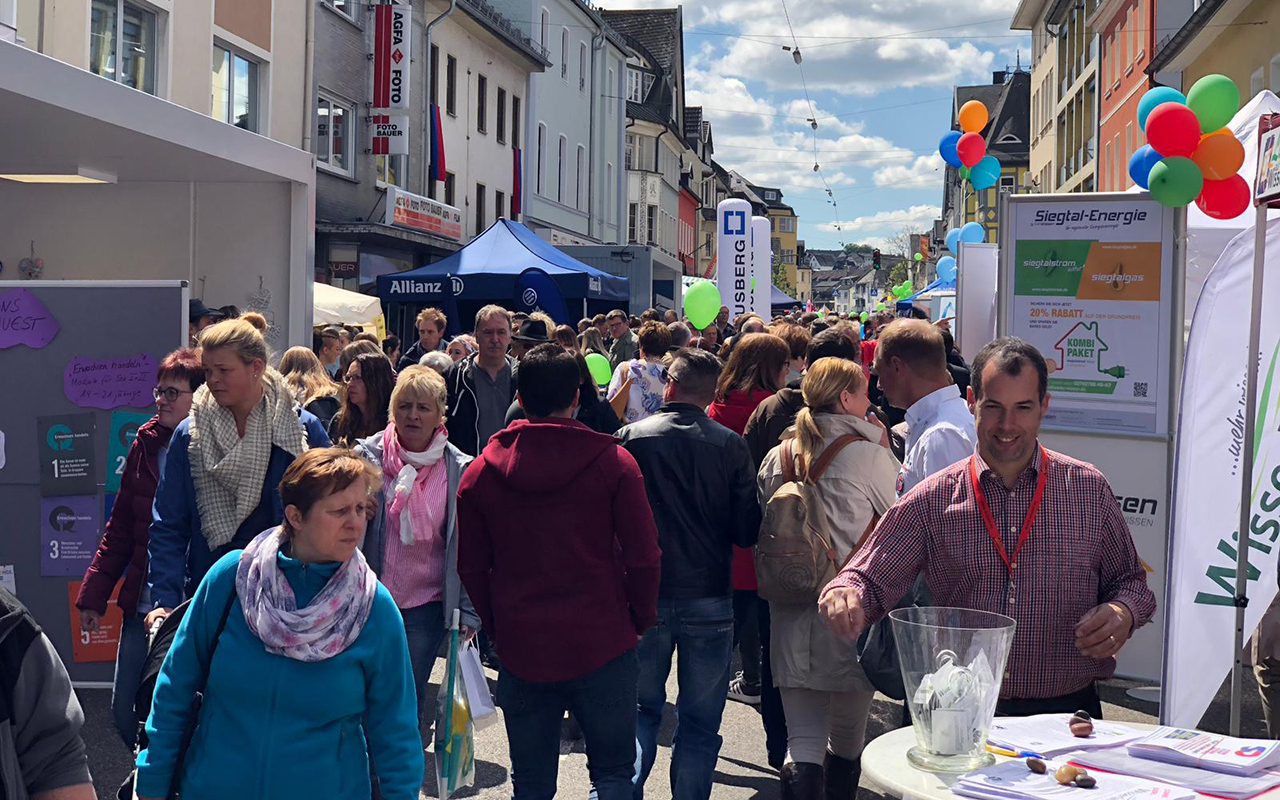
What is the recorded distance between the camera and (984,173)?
13023mm

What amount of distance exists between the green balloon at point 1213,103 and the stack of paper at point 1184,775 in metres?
5.04

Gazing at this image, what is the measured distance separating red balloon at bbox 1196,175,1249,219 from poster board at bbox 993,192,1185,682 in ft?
0.68

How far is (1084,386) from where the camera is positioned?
7461 millimetres

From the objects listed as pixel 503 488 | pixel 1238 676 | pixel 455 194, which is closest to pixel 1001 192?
pixel 1238 676

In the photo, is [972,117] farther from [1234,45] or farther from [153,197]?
[1234,45]

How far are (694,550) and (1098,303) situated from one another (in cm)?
354

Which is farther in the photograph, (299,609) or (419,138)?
(419,138)

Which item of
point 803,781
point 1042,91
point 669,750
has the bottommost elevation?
point 669,750

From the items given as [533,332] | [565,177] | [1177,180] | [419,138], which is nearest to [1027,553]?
[1177,180]

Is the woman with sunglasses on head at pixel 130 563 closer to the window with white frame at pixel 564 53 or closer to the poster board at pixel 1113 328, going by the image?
the poster board at pixel 1113 328

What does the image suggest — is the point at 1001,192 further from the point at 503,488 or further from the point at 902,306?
the point at 902,306

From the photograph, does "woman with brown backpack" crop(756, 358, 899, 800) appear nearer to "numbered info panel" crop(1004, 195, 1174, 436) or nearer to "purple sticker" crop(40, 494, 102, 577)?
"numbered info panel" crop(1004, 195, 1174, 436)

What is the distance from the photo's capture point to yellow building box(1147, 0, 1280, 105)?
1775 cm

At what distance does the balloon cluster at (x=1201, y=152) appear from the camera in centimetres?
669
